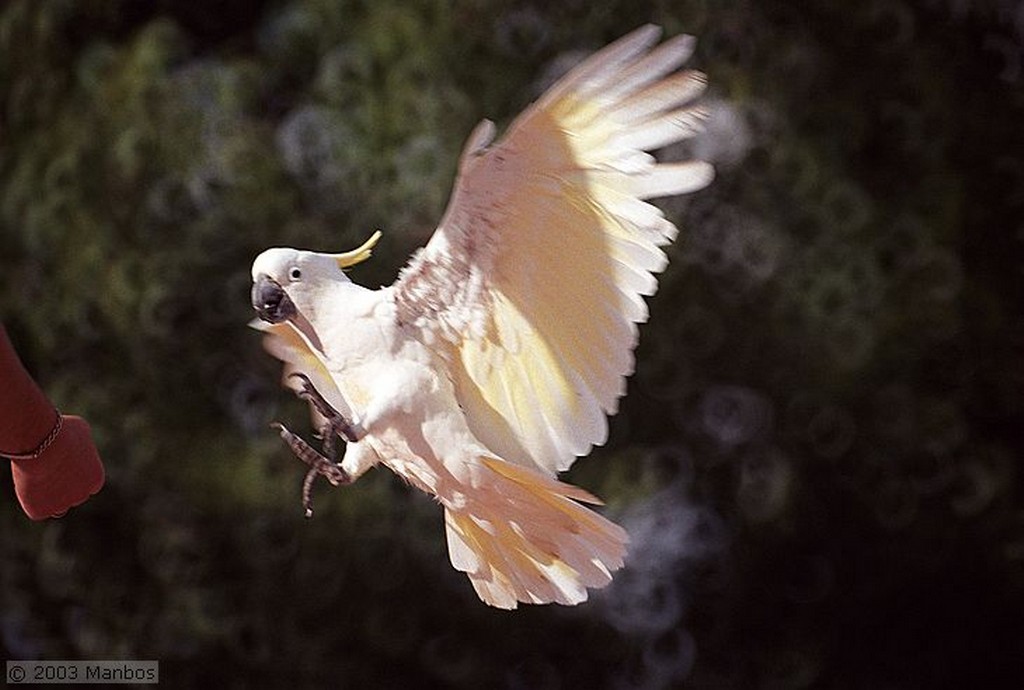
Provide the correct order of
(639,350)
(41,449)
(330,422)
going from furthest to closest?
(639,350), (330,422), (41,449)

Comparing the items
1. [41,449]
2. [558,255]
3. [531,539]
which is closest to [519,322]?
[558,255]

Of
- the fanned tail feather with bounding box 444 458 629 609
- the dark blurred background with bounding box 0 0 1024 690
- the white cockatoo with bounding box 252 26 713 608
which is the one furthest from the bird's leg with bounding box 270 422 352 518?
the dark blurred background with bounding box 0 0 1024 690

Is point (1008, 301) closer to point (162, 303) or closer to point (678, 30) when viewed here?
point (678, 30)

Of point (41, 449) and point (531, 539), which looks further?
point (531, 539)

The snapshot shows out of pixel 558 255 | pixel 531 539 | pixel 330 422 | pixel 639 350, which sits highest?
Answer: pixel 558 255

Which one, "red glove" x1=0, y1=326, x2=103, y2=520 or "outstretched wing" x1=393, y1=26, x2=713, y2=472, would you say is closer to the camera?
"red glove" x1=0, y1=326, x2=103, y2=520

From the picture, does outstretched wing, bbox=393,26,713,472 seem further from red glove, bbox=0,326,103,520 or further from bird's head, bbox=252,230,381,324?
red glove, bbox=0,326,103,520

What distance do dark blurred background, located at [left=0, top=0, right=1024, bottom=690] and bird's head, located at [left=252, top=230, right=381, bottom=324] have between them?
1.42 metres

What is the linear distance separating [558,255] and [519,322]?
0.23 ft

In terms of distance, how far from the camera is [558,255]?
132 cm

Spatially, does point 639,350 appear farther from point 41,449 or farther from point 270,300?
point 41,449

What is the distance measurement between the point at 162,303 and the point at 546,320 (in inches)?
62.9

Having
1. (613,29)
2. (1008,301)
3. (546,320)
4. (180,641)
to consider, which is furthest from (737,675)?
(546,320)

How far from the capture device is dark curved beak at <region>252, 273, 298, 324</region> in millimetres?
1295
